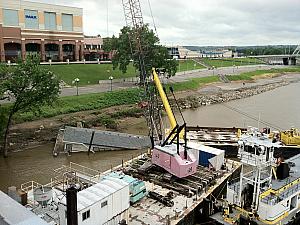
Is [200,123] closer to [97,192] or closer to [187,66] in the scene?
[97,192]

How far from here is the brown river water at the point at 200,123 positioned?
1107 inches

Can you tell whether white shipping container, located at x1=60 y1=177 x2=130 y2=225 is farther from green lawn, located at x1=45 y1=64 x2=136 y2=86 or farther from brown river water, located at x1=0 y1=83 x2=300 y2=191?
green lawn, located at x1=45 y1=64 x2=136 y2=86

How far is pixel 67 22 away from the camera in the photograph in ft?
265

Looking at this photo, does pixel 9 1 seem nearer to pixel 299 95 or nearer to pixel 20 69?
pixel 20 69

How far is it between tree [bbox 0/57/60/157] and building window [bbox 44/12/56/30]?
155 ft

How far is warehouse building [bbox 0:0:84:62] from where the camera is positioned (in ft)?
230

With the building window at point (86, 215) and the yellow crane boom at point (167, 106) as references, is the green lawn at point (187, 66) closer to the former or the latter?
the yellow crane boom at point (167, 106)

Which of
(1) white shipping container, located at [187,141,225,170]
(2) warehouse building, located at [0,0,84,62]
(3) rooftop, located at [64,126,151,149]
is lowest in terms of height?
(3) rooftop, located at [64,126,151,149]

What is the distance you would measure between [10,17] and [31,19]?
14.7 feet

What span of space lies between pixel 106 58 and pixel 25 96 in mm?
70904

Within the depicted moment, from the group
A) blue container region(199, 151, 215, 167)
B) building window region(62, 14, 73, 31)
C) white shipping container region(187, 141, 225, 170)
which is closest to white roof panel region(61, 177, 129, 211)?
white shipping container region(187, 141, 225, 170)

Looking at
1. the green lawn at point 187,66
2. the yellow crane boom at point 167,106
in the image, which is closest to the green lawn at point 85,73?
the green lawn at point 187,66

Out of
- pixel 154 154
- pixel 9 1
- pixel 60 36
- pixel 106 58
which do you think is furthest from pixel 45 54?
pixel 154 154

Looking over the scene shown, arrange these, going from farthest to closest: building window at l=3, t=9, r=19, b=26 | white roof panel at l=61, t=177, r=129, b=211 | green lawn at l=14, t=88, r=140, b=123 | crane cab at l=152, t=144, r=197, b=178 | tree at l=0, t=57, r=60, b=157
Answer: building window at l=3, t=9, r=19, b=26, green lawn at l=14, t=88, r=140, b=123, tree at l=0, t=57, r=60, b=157, crane cab at l=152, t=144, r=197, b=178, white roof panel at l=61, t=177, r=129, b=211
